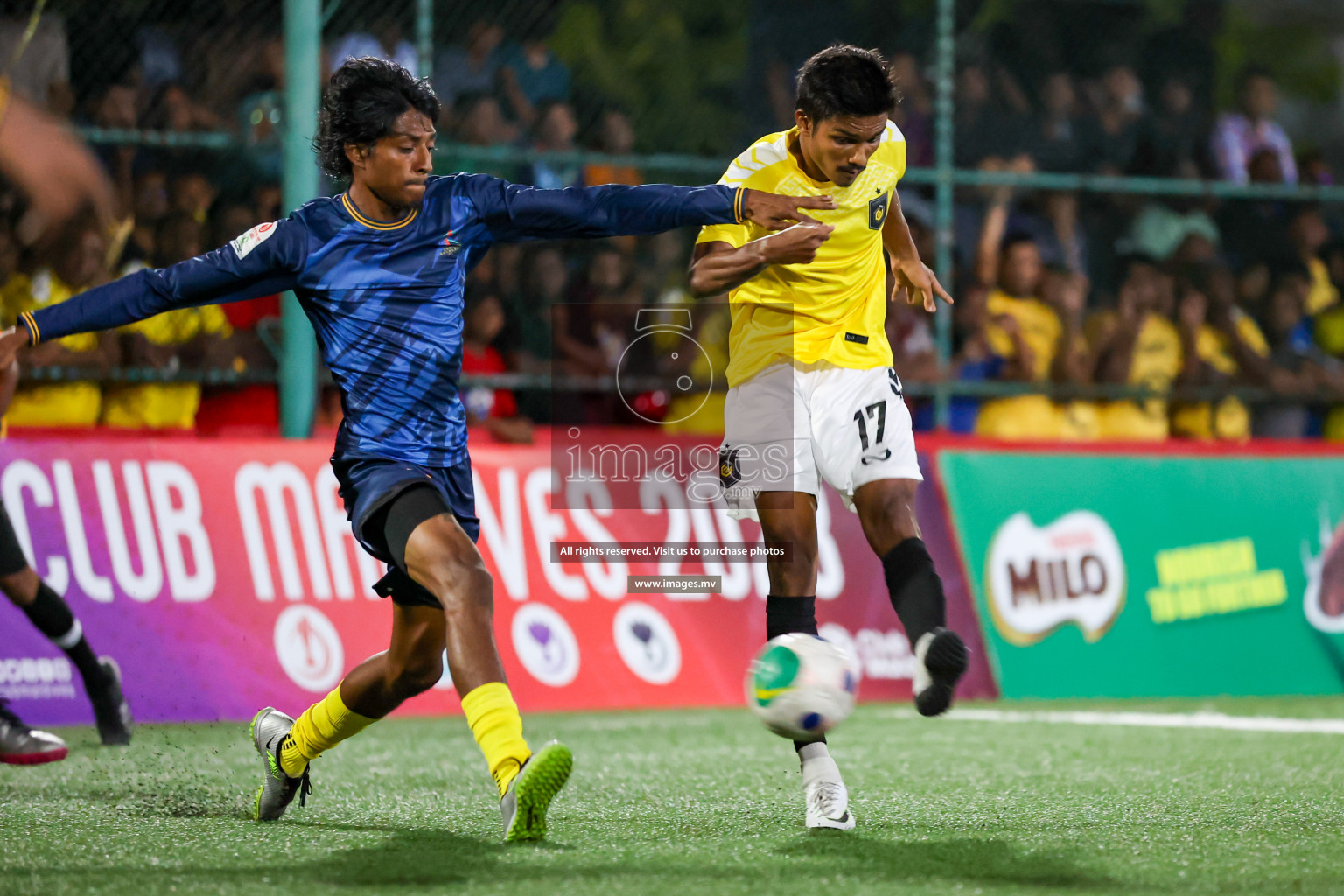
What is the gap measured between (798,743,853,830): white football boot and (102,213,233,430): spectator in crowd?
195 inches

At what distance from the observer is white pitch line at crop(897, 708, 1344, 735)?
778cm

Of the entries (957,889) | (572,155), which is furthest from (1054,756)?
(572,155)

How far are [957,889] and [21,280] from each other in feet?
21.1

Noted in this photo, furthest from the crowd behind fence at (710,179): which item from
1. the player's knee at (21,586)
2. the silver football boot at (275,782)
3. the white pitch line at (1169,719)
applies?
the silver football boot at (275,782)

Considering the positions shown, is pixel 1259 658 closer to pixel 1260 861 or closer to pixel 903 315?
pixel 903 315

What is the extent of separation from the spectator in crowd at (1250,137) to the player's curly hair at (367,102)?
28.9 feet

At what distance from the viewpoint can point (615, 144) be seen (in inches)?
400

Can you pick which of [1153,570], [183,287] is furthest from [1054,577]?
[183,287]

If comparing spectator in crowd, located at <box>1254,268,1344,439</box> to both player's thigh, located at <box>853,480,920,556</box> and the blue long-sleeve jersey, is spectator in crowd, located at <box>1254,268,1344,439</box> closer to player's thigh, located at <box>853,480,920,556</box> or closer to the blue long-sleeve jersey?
player's thigh, located at <box>853,480,920,556</box>

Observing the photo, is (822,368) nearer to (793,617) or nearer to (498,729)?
(793,617)

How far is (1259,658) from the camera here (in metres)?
9.63

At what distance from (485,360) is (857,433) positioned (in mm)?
Result: 4831

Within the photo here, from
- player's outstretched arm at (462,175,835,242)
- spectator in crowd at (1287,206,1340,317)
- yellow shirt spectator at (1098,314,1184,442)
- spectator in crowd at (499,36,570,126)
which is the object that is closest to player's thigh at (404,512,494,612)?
player's outstretched arm at (462,175,835,242)

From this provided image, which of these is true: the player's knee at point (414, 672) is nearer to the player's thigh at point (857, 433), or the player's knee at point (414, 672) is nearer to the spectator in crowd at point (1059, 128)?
the player's thigh at point (857, 433)
